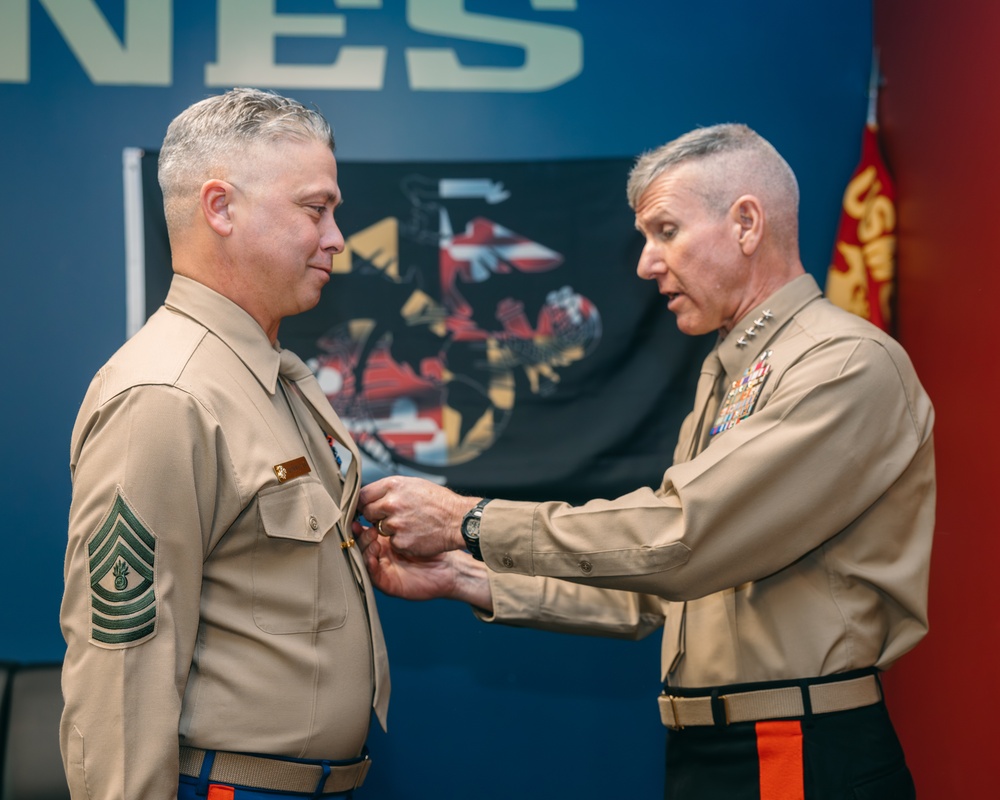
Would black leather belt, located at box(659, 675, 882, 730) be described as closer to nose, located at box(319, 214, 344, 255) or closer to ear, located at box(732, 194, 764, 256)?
ear, located at box(732, 194, 764, 256)

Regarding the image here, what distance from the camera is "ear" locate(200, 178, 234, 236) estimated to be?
1.73m

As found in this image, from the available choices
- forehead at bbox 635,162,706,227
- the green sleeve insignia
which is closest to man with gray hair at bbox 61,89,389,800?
the green sleeve insignia

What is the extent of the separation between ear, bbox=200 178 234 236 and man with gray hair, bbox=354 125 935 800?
653 mm

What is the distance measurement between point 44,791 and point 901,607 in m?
2.27

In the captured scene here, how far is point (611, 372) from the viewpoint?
314 cm

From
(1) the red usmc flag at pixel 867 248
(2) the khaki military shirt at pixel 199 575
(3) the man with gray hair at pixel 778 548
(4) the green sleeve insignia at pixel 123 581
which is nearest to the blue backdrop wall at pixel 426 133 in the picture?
(1) the red usmc flag at pixel 867 248

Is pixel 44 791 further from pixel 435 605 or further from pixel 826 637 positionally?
pixel 826 637

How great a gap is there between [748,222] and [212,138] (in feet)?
3.88

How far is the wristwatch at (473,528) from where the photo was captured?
2.01 metres

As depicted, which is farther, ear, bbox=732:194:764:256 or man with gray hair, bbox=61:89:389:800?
ear, bbox=732:194:764:256

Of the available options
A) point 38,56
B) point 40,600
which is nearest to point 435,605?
point 40,600

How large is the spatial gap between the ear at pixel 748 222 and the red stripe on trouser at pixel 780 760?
101 cm

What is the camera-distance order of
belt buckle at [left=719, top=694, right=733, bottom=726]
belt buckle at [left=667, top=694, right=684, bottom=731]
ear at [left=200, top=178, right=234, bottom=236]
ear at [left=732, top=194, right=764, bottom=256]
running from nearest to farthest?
1. ear at [left=200, top=178, right=234, bottom=236]
2. belt buckle at [left=719, top=694, right=733, bottom=726]
3. belt buckle at [left=667, top=694, right=684, bottom=731]
4. ear at [left=732, top=194, right=764, bottom=256]

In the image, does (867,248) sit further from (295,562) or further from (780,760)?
(295,562)
